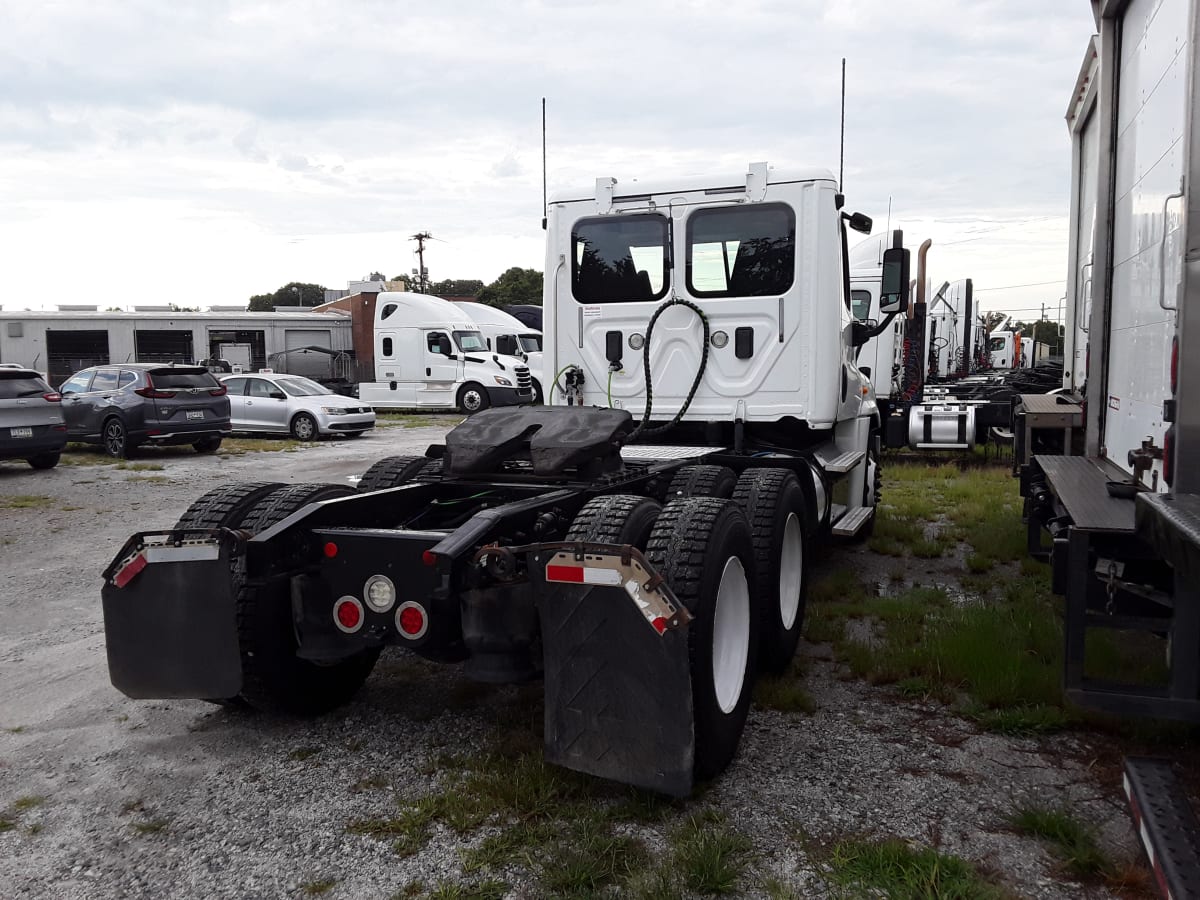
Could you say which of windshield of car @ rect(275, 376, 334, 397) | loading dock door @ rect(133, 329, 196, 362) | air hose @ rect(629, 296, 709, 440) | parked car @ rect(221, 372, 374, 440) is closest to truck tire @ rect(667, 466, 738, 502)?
air hose @ rect(629, 296, 709, 440)

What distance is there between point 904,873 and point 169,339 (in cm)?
3826

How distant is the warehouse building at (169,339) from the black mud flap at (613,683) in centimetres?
3298

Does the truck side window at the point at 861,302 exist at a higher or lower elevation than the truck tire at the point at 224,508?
higher

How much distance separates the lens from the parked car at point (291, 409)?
1847cm

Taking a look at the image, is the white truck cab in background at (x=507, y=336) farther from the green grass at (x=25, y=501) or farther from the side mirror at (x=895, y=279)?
the side mirror at (x=895, y=279)

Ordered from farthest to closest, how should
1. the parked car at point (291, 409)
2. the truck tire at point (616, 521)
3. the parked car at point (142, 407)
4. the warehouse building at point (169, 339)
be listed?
the warehouse building at point (169, 339) → the parked car at point (291, 409) → the parked car at point (142, 407) → the truck tire at point (616, 521)

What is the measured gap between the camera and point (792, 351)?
6043mm

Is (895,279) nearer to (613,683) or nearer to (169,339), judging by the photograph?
(613,683)

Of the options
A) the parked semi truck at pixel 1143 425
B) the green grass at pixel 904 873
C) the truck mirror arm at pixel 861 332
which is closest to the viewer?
the green grass at pixel 904 873

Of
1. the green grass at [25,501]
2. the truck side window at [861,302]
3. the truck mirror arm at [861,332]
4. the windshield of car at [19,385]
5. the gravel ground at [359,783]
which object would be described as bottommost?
the gravel ground at [359,783]

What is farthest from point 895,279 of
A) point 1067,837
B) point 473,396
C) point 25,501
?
point 473,396

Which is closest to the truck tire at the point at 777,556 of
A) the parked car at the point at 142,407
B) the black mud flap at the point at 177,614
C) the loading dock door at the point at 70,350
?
the black mud flap at the point at 177,614

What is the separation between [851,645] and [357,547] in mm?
2818

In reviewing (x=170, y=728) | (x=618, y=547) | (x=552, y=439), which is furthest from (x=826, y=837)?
(x=170, y=728)
